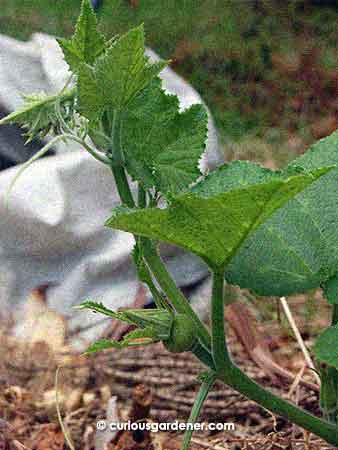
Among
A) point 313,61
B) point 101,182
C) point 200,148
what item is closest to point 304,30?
point 313,61

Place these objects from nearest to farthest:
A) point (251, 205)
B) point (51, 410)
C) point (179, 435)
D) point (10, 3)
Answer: point (251, 205) → point (179, 435) → point (51, 410) → point (10, 3)

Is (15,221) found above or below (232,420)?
above

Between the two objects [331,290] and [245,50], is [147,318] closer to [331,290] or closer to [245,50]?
[331,290]

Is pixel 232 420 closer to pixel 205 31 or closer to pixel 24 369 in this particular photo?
pixel 24 369

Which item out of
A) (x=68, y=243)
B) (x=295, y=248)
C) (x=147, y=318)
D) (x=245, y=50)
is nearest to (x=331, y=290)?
(x=295, y=248)

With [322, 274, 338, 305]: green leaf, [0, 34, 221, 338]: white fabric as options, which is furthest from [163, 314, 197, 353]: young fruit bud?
[0, 34, 221, 338]: white fabric

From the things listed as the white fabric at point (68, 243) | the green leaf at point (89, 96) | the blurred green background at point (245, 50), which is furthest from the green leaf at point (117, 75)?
the blurred green background at point (245, 50)
